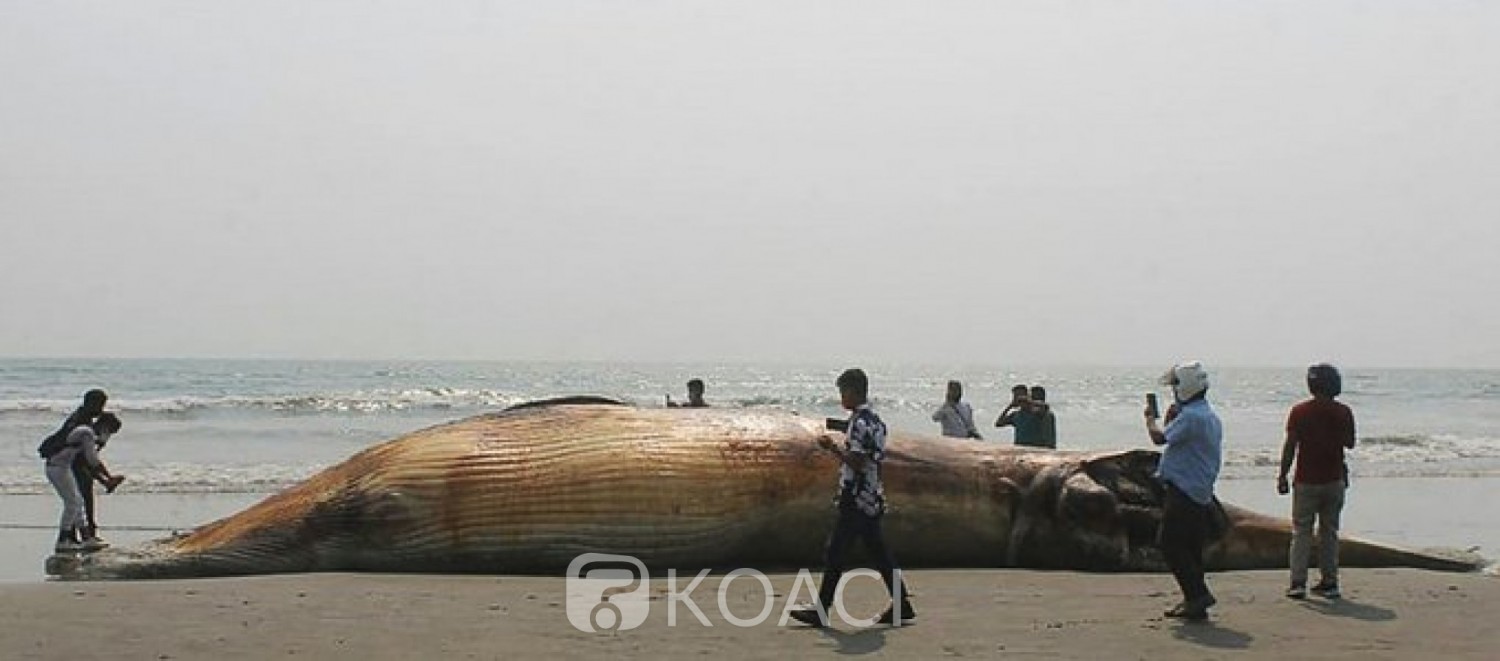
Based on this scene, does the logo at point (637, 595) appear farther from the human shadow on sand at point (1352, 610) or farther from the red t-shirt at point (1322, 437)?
the red t-shirt at point (1322, 437)

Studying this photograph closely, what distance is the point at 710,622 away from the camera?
29.7ft

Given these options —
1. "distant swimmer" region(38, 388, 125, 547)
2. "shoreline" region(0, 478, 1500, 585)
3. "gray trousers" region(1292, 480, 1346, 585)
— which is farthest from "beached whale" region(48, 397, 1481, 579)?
"shoreline" region(0, 478, 1500, 585)

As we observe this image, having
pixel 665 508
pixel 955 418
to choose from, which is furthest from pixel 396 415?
pixel 665 508

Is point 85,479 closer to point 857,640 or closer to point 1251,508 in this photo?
point 857,640

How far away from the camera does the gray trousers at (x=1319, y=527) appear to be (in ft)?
34.2

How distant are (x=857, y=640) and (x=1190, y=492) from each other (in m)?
A: 2.34

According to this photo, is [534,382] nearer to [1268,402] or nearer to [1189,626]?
[1268,402]

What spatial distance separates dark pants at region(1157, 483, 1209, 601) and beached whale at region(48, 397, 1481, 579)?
2.49m

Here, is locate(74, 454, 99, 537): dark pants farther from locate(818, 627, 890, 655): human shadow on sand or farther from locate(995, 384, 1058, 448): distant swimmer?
locate(995, 384, 1058, 448): distant swimmer

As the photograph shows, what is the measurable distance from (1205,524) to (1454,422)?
46.0m

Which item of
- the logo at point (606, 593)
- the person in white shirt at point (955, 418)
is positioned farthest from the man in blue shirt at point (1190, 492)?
the person in white shirt at point (955, 418)

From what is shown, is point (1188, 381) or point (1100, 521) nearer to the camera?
point (1188, 381)

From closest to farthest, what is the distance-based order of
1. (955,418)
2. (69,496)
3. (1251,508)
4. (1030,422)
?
(69,496)
(1030,422)
(955,418)
(1251,508)

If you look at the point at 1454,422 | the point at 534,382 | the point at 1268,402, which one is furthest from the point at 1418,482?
the point at 534,382
